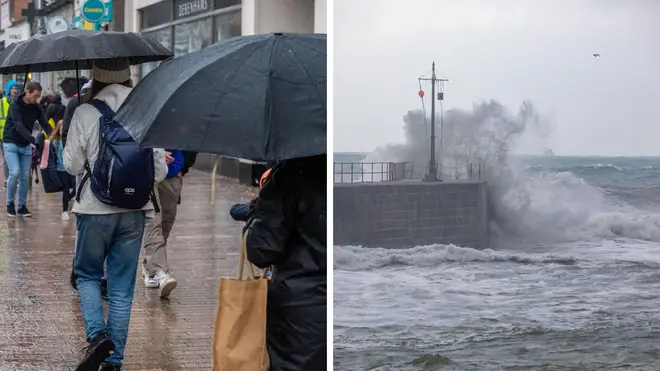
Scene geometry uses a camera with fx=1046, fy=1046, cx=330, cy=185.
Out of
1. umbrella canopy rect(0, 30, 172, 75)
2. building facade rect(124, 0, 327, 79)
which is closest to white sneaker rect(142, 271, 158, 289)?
umbrella canopy rect(0, 30, 172, 75)

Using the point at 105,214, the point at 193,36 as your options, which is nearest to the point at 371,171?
the point at 105,214

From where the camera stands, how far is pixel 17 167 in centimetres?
1341

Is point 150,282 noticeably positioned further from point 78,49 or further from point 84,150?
point 84,150

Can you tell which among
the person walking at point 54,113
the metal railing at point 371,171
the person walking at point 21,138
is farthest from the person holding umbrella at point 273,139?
the person walking at point 54,113

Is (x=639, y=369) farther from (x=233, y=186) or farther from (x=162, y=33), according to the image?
(x=162, y=33)

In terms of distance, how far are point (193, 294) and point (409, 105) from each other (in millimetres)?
5194

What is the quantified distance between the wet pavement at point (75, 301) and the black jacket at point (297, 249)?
2.30 m

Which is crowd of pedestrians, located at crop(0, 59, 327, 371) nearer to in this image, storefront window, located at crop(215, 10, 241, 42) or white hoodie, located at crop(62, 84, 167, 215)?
white hoodie, located at crop(62, 84, 167, 215)

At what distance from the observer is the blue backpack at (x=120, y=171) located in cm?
558

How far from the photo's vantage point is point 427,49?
376 centimetres

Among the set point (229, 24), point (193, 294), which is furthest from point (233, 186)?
point (193, 294)

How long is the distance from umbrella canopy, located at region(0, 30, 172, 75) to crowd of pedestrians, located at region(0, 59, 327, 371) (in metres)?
0.10

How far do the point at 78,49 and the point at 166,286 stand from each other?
2.49 metres

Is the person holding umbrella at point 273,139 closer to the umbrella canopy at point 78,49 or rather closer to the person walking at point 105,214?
the person walking at point 105,214
